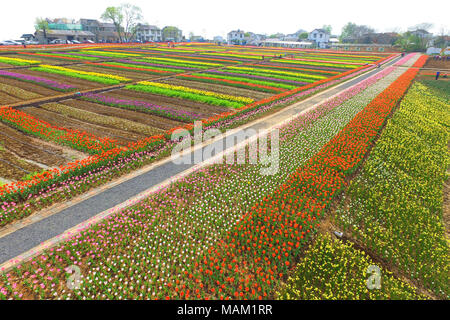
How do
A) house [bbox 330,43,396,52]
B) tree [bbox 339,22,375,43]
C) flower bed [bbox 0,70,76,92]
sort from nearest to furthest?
flower bed [bbox 0,70,76,92] < house [bbox 330,43,396,52] < tree [bbox 339,22,375,43]

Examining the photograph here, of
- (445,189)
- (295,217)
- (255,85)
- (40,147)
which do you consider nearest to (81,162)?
(40,147)

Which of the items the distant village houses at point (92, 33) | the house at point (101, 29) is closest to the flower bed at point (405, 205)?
the distant village houses at point (92, 33)

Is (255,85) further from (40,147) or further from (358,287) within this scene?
(358,287)

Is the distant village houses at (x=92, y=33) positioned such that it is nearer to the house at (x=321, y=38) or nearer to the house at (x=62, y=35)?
the house at (x=62, y=35)

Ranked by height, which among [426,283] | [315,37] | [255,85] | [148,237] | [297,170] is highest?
[315,37]

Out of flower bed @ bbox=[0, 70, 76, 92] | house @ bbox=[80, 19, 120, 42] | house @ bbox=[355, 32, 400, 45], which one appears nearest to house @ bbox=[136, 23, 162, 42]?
house @ bbox=[80, 19, 120, 42]

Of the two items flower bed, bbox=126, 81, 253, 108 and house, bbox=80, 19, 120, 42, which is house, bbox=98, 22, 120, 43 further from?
flower bed, bbox=126, 81, 253, 108
